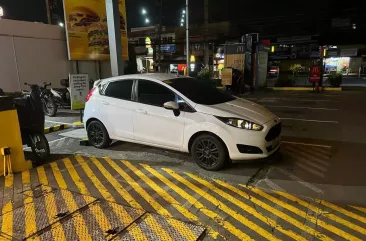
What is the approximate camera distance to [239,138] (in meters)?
4.43

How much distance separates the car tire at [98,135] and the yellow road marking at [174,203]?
3.56ft

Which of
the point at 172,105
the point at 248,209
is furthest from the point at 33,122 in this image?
the point at 248,209

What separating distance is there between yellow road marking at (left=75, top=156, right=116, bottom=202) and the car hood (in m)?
1.94

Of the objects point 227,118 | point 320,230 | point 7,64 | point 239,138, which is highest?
point 7,64

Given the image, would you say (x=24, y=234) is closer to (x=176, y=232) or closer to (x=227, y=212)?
(x=176, y=232)

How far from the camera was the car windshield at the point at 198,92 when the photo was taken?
4977mm

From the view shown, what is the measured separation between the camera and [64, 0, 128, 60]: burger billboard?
11.4 meters

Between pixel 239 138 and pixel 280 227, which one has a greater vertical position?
pixel 239 138

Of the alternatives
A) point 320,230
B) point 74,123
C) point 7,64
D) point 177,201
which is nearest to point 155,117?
point 177,201

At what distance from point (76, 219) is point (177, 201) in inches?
50.3

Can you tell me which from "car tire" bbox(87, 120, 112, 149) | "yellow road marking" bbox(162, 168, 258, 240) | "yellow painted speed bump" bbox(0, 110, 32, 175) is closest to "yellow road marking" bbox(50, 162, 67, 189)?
"yellow painted speed bump" bbox(0, 110, 32, 175)

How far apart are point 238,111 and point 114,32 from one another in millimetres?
4059

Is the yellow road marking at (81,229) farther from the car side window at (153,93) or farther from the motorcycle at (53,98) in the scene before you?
the motorcycle at (53,98)

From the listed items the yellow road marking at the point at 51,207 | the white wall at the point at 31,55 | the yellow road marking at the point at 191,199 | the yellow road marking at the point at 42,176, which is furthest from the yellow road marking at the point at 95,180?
the white wall at the point at 31,55
